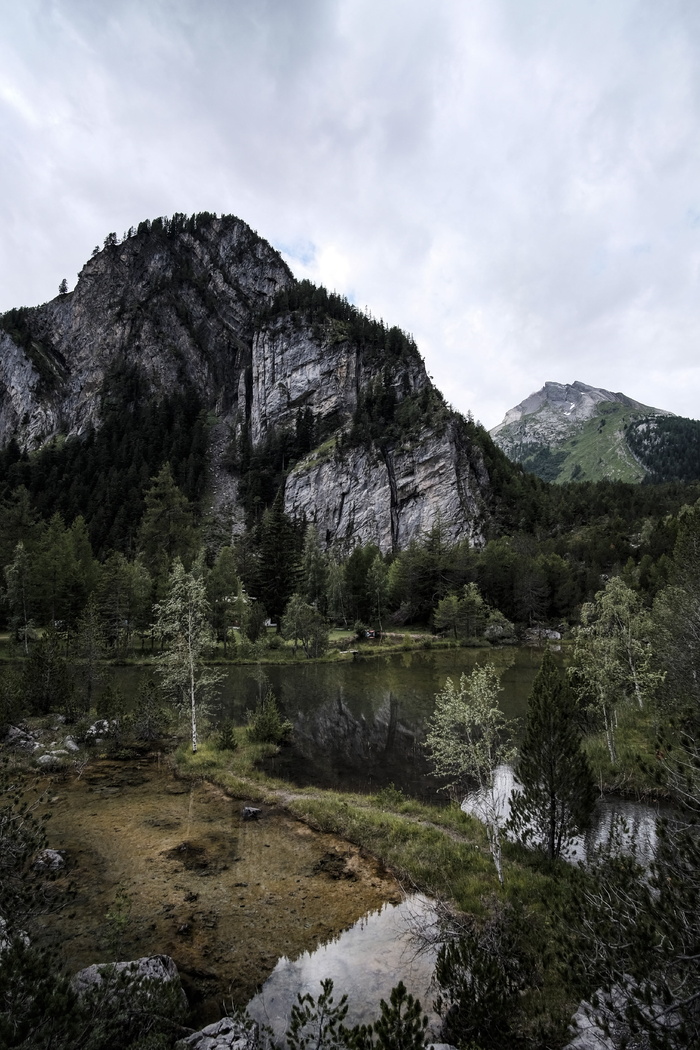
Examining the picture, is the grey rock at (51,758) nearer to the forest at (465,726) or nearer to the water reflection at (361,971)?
the forest at (465,726)

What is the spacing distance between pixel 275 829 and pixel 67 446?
17255 centimetres

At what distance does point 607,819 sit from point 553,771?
6878 millimetres

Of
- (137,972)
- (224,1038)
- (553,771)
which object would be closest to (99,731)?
(137,972)

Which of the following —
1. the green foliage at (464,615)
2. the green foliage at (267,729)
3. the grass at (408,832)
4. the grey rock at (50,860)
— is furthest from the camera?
the green foliage at (464,615)

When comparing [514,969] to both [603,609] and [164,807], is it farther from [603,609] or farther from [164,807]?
[603,609]

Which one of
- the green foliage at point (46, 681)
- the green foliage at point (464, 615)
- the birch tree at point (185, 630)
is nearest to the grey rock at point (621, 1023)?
the birch tree at point (185, 630)

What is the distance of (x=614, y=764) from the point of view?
2180cm

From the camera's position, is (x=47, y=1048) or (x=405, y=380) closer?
(x=47, y=1048)

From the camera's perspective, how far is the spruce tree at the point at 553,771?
45.2 feet

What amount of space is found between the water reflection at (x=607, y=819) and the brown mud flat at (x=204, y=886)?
17.8ft

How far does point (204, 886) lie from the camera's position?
14.2 m

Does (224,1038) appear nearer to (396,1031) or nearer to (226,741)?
(396,1031)

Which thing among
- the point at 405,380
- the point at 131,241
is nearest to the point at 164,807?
the point at 405,380

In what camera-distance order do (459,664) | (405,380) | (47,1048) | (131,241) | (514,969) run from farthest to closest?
(131,241) < (405,380) < (459,664) < (514,969) < (47,1048)
